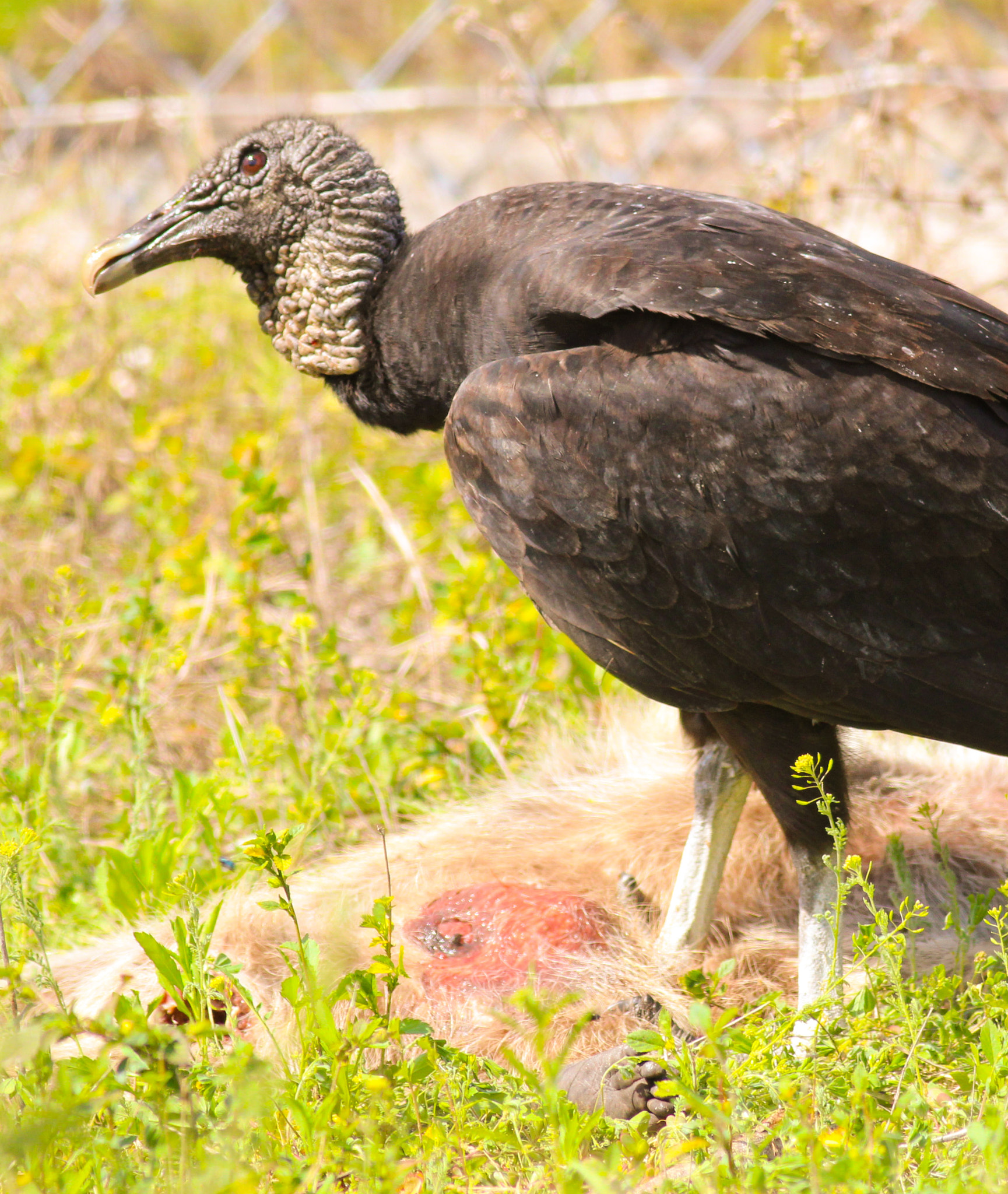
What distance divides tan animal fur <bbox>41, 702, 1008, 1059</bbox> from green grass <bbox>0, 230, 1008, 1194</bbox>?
0.12m

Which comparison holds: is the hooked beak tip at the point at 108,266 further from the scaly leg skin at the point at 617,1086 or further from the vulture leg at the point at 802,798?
the scaly leg skin at the point at 617,1086

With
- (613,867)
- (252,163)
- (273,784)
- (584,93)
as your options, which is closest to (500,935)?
(613,867)

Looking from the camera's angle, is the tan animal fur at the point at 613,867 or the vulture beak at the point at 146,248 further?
the vulture beak at the point at 146,248

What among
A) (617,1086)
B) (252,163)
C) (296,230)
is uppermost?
(252,163)

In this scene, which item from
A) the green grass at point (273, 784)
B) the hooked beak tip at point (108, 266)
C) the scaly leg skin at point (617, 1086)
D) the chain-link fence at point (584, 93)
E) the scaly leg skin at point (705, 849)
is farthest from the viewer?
the chain-link fence at point (584, 93)

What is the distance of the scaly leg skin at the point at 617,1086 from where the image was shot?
6.90 ft

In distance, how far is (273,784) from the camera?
3.23 meters

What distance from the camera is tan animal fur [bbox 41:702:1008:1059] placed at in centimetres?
247

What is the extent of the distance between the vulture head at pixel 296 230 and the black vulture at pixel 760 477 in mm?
445

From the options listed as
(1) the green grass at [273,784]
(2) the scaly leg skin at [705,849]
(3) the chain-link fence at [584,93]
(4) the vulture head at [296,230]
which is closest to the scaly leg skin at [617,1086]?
(1) the green grass at [273,784]

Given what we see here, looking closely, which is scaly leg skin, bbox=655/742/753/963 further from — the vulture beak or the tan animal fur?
the vulture beak

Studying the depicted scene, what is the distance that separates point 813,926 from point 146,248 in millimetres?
2069

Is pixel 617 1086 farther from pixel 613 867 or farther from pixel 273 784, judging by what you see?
pixel 273 784

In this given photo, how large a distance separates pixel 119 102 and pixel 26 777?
6.46 meters
